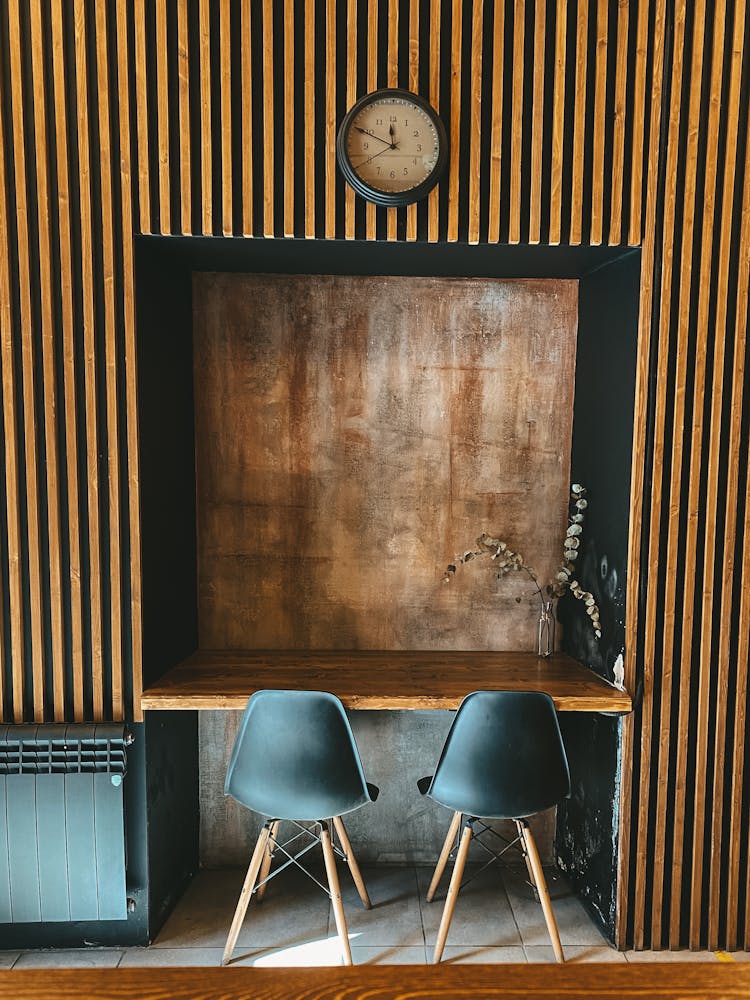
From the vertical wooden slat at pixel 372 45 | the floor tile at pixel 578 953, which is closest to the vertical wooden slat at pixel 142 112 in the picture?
the vertical wooden slat at pixel 372 45

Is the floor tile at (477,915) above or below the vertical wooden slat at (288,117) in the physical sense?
below

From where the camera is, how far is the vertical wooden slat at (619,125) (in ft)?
7.88

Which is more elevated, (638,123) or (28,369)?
(638,123)

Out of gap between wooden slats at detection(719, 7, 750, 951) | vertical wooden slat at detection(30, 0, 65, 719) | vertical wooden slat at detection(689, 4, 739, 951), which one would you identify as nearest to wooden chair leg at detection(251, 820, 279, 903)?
vertical wooden slat at detection(30, 0, 65, 719)

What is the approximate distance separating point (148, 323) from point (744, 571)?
2653 mm

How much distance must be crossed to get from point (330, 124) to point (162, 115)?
2.08ft

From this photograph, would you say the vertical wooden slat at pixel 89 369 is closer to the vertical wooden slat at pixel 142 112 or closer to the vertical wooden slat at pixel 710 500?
the vertical wooden slat at pixel 142 112

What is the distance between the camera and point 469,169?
7.93 ft

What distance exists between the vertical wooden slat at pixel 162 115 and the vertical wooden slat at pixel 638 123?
1.79m

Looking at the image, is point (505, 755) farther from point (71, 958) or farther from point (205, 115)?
point (205, 115)

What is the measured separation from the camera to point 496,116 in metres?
2.39

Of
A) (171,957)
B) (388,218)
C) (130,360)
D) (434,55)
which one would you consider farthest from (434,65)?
(171,957)

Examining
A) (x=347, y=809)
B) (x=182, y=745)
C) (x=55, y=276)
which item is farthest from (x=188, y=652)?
(x=55, y=276)

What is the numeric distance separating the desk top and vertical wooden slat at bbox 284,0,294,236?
1.82m
